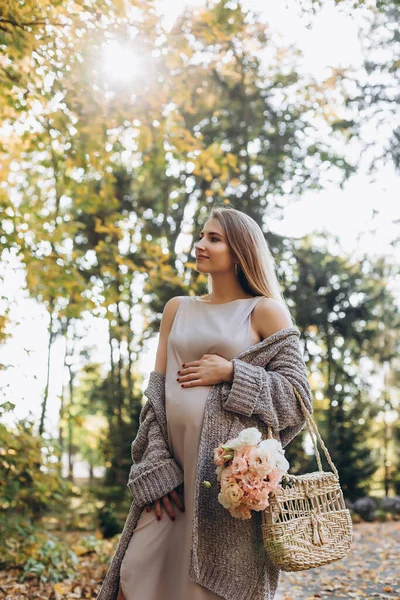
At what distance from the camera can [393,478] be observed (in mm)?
17000

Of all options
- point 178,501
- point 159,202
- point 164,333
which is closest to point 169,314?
point 164,333

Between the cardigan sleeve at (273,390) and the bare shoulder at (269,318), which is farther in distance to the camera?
the bare shoulder at (269,318)

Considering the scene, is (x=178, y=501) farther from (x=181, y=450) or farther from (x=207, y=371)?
(x=207, y=371)

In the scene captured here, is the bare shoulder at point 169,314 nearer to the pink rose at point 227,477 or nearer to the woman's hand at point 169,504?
the woman's hand at point 169,504

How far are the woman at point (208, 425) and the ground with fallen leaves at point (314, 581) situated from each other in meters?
2.62

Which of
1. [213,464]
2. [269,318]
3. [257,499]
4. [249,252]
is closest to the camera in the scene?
[257,499]

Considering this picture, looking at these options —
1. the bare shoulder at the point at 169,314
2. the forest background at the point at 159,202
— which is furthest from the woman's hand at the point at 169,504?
the forest background at the point at 159,202

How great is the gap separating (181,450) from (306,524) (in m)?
0.62

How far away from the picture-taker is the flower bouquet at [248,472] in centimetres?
223

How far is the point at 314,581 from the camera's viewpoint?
648 cm

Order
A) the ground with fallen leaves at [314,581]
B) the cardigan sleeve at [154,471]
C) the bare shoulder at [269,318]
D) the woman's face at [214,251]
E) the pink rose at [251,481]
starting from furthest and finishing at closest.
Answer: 1. the ground with fallen leaves at [314,581]
2. the woman's face at [214,251]
3. the bare shoulder at [269,318]
4. the cardigan sleeve at [154,471]
5. the pink rose at [251,481]

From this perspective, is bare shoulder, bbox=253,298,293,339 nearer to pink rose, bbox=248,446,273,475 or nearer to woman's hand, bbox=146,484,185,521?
pink rose, bbox=248,446,273,475

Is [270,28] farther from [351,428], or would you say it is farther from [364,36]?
[351,428]

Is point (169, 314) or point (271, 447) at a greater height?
point (169, 314)
